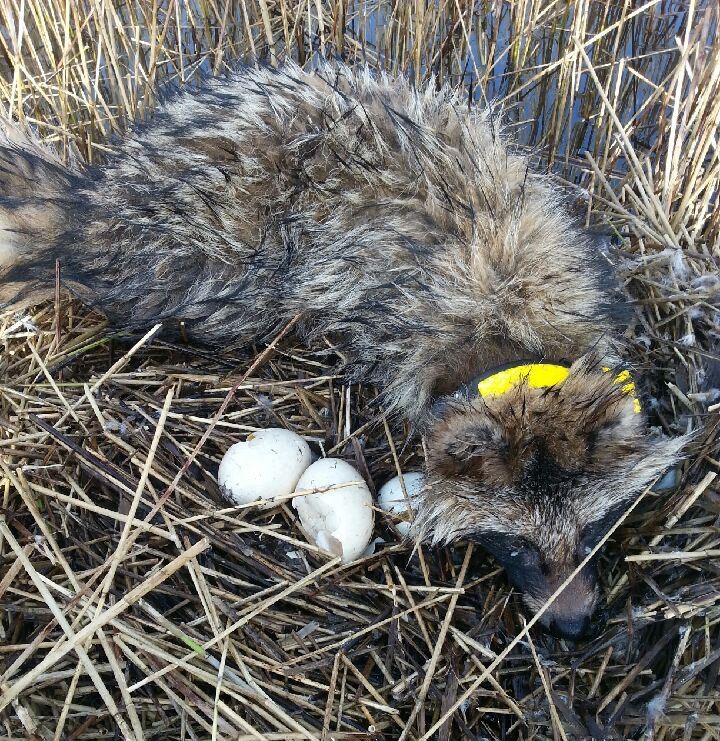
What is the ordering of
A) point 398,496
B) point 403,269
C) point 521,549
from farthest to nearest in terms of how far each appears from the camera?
point 403,269, point 398,496, point 521,549

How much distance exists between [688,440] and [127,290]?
2.28 m

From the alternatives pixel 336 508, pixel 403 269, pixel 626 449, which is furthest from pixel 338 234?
pixel 626 449

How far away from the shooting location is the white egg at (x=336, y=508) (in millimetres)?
2414

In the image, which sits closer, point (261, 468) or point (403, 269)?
point (261, 468)

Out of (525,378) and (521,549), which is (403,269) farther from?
(521,549)

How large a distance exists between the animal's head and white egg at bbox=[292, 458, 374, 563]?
21 cm

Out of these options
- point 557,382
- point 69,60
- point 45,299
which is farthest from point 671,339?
point 69,60

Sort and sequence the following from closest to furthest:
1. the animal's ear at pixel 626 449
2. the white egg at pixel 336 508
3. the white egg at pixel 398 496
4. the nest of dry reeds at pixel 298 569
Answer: the nest of dry reeds at pixel 298 569, the animal's ear at pixel 626 449, the white egg at pixel 336 508, the white egg at pixel 398 496

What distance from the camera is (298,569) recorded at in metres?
2.50

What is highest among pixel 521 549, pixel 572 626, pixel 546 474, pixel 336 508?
pixel 546 474

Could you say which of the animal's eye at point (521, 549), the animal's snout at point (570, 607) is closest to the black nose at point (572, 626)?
the animal's snout at point (570, 607)

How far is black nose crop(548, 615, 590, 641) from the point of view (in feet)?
7.60

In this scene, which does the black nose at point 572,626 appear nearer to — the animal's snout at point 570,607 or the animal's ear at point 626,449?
the animal's snout at point 570,607

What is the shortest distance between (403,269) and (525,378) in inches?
27.4
